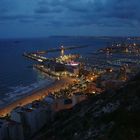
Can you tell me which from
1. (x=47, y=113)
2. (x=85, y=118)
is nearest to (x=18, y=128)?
(x=47, y=113)

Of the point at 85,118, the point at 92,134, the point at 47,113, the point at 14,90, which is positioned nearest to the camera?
the point at 92,134

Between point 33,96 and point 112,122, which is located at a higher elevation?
point 112,122

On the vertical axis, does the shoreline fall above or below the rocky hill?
below

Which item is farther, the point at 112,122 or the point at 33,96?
the point at 33,96

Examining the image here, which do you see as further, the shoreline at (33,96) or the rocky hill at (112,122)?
the shoreline at (33,96)

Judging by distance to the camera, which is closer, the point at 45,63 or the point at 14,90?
the point at 14,90

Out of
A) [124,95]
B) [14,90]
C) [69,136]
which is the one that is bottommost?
[14,90]

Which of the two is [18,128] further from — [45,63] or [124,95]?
[45,63]

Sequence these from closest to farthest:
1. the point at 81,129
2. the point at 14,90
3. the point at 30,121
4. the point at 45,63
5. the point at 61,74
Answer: the point at 81,129 < the point at 30,121 < the point at 14,90 < the point at 61,74 < the point at 45,63

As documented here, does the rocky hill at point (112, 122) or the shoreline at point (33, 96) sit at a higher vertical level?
the rocky hill at point (112, 122)

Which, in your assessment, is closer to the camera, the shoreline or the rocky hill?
the rocky hill

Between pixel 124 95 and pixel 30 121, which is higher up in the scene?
pixel 124 95
